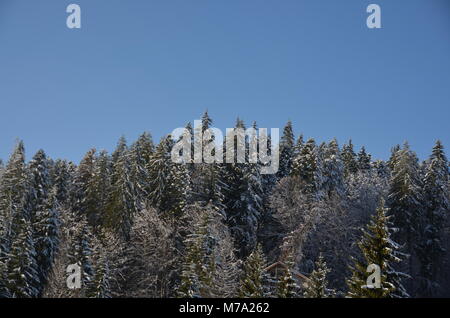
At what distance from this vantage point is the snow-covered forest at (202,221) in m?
33.0

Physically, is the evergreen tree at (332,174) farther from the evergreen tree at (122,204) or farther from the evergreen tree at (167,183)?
A: the evergreen tree at (122,204)

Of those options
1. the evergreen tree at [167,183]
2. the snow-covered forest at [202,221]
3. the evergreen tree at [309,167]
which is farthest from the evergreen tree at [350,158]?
the evergreen tree at [167,183]

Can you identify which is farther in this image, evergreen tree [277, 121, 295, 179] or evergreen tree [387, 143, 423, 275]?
evergreen tree [277, 121, 295, 179]

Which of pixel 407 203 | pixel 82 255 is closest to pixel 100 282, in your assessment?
pixel 82 255

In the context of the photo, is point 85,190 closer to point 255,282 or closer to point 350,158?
point 255,282

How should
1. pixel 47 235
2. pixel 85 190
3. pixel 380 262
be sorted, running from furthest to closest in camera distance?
pixel 85 190 < pixel 47 235 < pixel 380 262

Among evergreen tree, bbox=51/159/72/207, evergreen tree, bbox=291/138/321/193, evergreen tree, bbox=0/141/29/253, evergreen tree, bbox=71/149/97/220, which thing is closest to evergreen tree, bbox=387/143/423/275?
evergreen tree, bbox=291/138/321/193

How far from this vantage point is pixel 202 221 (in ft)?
108

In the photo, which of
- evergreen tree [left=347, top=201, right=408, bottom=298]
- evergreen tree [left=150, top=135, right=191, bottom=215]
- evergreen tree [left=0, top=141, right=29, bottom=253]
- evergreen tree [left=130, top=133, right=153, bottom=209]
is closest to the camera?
evergreen tree [left=347, top=201, right=408, bottom=298]

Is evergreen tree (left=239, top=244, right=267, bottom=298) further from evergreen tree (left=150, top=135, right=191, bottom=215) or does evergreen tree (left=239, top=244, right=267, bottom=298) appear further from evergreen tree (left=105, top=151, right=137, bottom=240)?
evergreen tree (left=105, top=151, right=137, bottom=240)

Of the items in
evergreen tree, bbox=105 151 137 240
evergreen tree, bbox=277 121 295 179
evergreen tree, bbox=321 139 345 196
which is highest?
evergreen tree, bbox=277 121 295 179

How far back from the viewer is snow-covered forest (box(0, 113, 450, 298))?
Answer: 108ft

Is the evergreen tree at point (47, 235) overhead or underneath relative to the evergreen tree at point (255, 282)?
overhead
